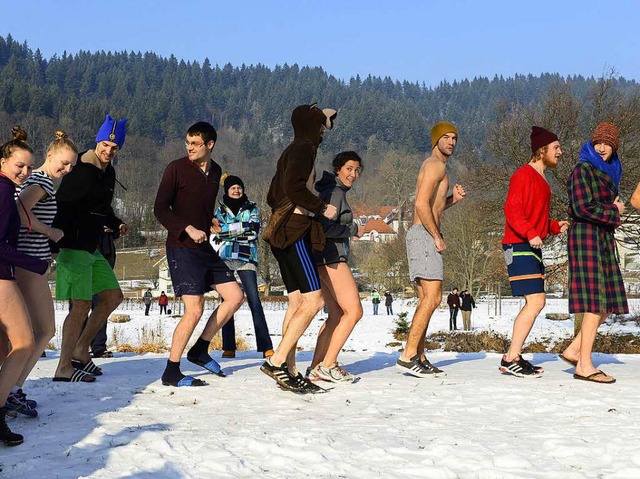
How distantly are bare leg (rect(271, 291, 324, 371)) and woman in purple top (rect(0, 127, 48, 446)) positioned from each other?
2061 millimetres

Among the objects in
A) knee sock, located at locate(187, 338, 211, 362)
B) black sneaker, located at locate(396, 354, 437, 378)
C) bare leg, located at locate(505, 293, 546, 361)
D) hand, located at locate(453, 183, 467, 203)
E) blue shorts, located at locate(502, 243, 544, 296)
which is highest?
hand, located at locate(453, 183, 467, 203)

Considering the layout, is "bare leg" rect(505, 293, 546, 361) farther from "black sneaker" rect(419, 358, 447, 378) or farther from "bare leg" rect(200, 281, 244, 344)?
"bare leg" rect(200, 281, 244, 344)

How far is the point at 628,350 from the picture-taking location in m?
14.5

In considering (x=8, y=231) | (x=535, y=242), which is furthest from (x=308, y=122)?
(x=8, y=231)

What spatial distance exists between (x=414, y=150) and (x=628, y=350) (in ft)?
548

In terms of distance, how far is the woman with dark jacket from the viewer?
7023mm

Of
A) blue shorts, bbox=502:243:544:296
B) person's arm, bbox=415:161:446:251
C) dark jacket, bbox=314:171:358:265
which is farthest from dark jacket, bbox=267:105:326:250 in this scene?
blue shorts, bbox=502:243:544:296

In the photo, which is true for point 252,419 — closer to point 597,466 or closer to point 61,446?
point 61,446

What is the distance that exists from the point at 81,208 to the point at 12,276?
2080 mm

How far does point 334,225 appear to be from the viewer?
23.5ft

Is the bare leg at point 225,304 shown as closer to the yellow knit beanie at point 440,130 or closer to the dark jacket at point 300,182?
the dark jacket at point 300,182

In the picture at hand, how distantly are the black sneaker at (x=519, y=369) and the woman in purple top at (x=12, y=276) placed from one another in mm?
4436

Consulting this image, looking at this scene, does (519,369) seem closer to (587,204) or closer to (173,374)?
(587,204)

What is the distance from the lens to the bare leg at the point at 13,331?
196 inches
